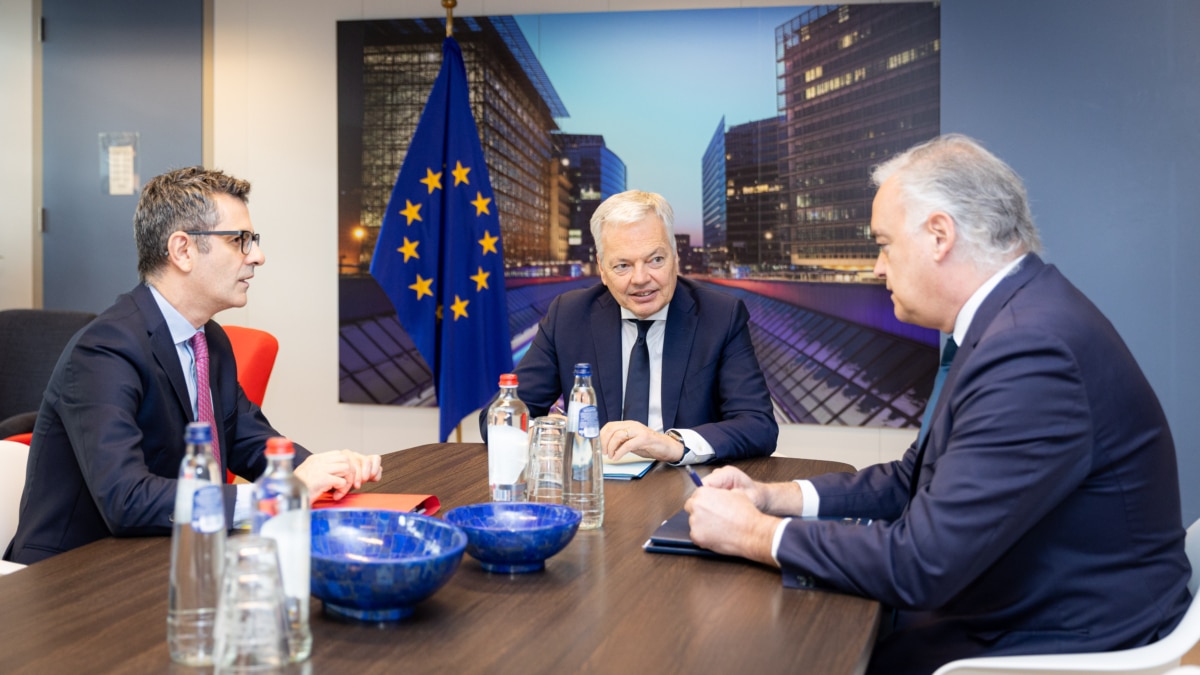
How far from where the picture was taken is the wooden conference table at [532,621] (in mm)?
1223

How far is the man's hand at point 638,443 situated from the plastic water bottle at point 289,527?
1.28m

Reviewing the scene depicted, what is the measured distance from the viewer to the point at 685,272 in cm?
468

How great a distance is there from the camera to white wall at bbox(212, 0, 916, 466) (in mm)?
5031

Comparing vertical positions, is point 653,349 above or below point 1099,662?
above

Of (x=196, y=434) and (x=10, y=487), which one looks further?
(x=10, y=487)

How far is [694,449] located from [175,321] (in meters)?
1.24

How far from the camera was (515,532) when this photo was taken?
1.53m

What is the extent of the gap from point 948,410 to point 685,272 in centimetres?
302

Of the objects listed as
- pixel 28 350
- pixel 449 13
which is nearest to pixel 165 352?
pixel 28 350

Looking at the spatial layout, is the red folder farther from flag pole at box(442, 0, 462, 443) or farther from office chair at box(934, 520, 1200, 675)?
flag pole at box(442, 0, 462, 443)

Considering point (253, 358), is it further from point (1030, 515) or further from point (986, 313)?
point (1030, 515)

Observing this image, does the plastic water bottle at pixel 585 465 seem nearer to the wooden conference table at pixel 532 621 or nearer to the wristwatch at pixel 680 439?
the wooden conference table at pixel 532 621

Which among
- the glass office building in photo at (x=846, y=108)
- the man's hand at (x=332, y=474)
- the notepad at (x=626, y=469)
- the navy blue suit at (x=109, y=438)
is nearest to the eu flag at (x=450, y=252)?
the glass office building in photo at (x=846, y=108)

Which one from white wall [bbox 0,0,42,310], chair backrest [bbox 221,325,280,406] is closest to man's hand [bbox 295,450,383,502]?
chair backrest [bbox 221,325,280,406]
